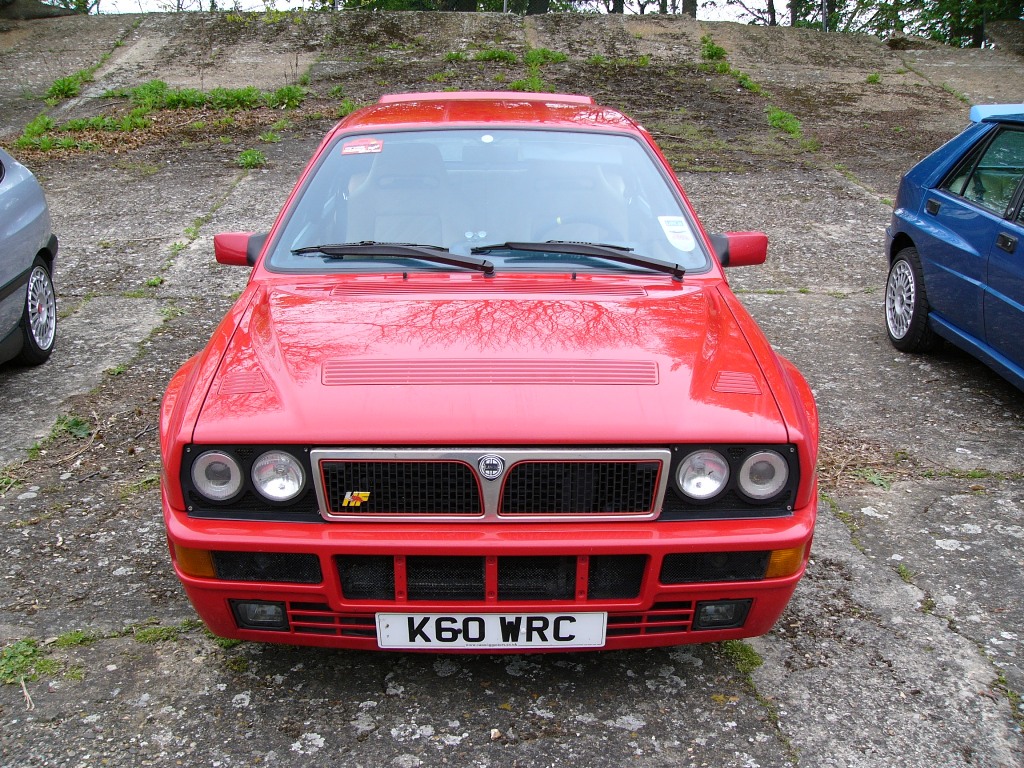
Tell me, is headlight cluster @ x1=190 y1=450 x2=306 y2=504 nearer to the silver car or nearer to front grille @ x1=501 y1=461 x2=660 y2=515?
front grille @ x1=501 y1=461 x2=660 y2=515

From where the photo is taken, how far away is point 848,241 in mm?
8070

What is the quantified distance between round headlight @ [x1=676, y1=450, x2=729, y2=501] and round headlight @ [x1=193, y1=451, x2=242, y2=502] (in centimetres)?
118

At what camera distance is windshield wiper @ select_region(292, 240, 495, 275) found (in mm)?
3270

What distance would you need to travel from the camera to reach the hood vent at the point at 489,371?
2.57 m

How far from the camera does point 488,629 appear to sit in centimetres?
251

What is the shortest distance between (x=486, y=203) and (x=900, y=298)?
3414 millimetres

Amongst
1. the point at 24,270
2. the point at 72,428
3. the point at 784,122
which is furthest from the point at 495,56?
the point at 72,428

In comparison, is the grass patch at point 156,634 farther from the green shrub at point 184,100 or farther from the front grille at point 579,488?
the green shrub at point 184,100

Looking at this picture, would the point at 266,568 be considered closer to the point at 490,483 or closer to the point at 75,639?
the point at 490,483

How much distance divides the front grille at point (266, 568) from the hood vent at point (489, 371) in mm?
490

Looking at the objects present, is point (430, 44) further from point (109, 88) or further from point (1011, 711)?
point (1011, 711)

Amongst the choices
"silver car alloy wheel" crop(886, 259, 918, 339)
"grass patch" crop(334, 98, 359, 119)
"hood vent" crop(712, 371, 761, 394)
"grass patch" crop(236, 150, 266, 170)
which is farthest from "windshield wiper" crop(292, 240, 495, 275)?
"grass patch" crop(334, 98, 359, 119)

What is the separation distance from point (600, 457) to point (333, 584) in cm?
78

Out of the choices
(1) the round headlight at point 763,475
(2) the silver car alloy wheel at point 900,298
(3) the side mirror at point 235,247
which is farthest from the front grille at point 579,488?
(2) the silver car alloy wheel at point 900,298
